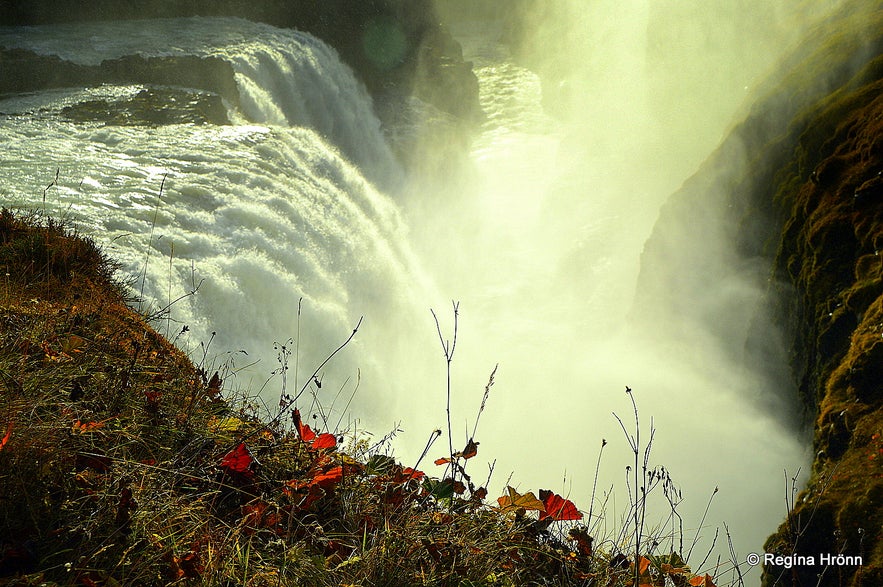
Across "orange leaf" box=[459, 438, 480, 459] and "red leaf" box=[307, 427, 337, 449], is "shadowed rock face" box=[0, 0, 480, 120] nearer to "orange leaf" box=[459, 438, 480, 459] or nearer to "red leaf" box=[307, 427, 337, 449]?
"red leaf" box=[307, 427, 337, 449]

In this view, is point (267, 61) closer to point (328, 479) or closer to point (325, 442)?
point (325, 442)

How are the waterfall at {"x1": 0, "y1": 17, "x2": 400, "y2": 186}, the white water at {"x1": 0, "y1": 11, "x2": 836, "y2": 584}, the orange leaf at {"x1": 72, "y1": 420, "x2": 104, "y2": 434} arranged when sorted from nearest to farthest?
the orange leaf at {"x1": 72, "y1": 420, "x2": 104, "y2": 434} → the white water at {"x1": 0, "y1": 11, "x2": 836, "y2": 584} → the waterfall at {"x1": 0, "y1": 17, "x2": 400, "y2": 186}

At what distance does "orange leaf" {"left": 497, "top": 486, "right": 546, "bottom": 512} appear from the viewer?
212 cm

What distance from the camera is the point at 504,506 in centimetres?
217

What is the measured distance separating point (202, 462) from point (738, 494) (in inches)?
235

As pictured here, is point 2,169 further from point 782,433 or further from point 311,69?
point 311,69

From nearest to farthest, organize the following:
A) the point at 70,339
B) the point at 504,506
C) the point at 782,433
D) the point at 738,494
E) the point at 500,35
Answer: the point at 504,506, the point at 70,339, the point at 738,494, the point at 782,433, the point at 500,35

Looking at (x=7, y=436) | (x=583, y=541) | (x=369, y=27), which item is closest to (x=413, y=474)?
(x=583, y=541)

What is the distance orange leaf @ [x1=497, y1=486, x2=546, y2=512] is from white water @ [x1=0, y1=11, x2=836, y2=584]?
2.13 meters

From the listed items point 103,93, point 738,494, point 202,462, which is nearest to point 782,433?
point 738,494

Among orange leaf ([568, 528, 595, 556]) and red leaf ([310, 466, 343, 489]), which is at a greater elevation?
orange leaf ([568, 528, 595, 556])

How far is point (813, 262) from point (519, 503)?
17.3 ft

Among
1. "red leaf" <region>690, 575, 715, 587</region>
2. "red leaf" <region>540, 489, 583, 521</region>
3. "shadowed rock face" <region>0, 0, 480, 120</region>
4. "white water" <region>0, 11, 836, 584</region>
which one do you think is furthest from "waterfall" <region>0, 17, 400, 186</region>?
"red leaf" <region>690, 575, 715, 587</region>

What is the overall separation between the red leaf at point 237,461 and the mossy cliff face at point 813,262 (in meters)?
2.41
